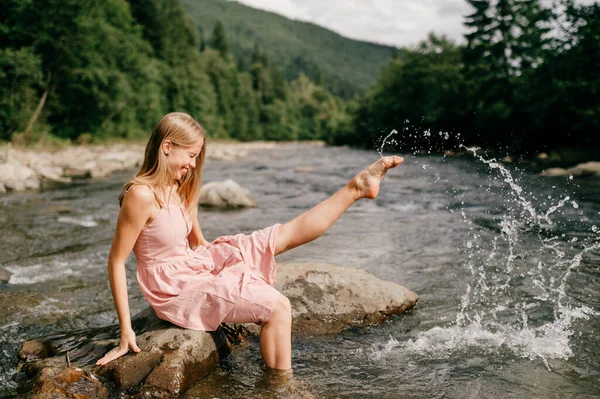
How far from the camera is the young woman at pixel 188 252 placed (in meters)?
2.95

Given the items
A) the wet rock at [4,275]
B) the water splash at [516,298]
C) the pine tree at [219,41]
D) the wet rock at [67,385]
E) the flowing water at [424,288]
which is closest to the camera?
the wet rock at [67,385]

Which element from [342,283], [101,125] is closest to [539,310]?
[342,283]

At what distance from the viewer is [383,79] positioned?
59.7 metres

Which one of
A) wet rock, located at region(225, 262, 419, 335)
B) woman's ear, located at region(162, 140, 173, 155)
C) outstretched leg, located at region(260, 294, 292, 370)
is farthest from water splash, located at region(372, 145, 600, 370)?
woman's ear, located at region(162, 140, 173, 155)

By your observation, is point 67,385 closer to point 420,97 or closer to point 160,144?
point 160,144

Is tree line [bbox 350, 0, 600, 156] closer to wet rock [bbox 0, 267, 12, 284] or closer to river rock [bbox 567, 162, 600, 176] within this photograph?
river rock [bbox 567, 162, 600, 176]

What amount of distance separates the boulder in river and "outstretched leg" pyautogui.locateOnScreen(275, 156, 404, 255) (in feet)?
2.90

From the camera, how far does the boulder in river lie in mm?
2885

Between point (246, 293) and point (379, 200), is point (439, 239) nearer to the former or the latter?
point (379, 200)

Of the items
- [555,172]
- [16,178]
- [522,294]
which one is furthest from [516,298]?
[16,178]

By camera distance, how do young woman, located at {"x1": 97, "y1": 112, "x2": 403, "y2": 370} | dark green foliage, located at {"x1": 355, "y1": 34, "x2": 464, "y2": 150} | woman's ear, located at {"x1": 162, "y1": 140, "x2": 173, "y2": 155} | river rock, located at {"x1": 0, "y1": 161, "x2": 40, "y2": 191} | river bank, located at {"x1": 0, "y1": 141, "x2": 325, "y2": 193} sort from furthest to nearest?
1. dark green foliage, located at {"x1": 355, "y1": 34, "x2": 464, "y2": 150}
2. river bank, located at {"x1": 0, "y1": 141, "x2": 325, "y2": 193}
3. river rock, located at {"x1": 0, "y1": 161, "x2": 40, "y2": 191}
4. woman's ear, located at {"x1": 162, "y1": 140, "x2": 173, "y2": 155}
5. young woman, located at {"x1": 97, "y1": 112, "x2": 403, "y2": 370}

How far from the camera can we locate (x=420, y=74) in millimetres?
50844

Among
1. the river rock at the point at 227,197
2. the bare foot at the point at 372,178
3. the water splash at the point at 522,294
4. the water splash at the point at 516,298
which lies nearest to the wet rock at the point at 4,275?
the water splash at the point at 516,298

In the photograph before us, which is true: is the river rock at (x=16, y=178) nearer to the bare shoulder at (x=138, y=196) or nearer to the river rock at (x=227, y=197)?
the river rock at (x=227, y=197)
